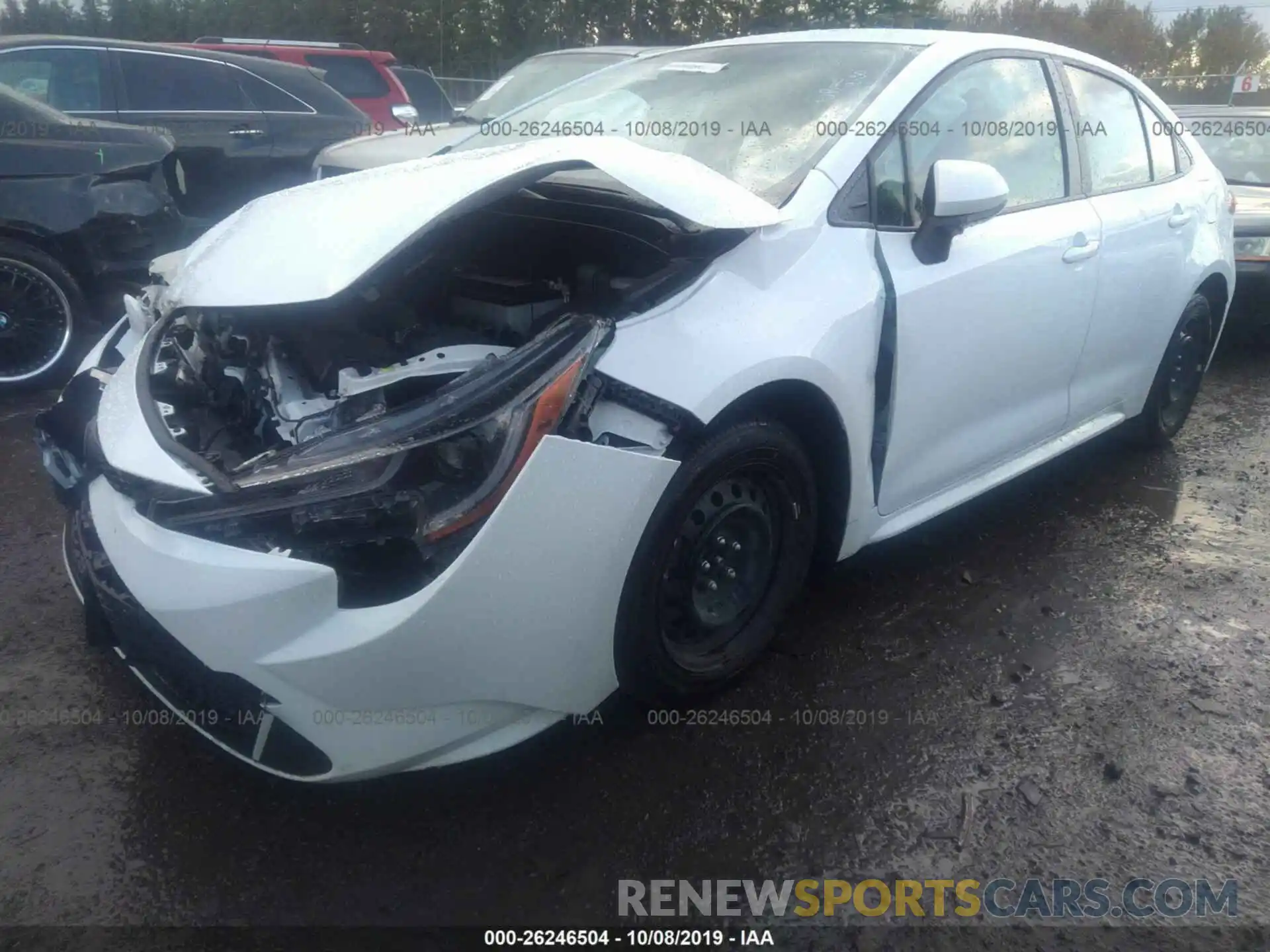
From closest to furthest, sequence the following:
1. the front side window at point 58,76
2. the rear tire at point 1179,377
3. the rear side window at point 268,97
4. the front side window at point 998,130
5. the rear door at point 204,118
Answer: the front side window at point 998,130, the rear tire at point 1179,377, the front side window at point 58,76, the rear door at point 204,118, the rear side window at point 268,97

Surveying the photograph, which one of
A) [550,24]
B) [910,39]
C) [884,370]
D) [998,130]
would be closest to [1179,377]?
[998,130]

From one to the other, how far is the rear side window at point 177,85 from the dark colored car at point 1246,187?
19.8 ft

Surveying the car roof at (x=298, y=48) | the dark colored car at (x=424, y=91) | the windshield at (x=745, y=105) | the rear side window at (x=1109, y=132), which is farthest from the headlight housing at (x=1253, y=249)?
the dark colored car at (x=424, y=91)

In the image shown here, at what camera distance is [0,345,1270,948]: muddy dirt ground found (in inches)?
80.2

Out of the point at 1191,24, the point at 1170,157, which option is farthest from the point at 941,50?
the point at 1191,24

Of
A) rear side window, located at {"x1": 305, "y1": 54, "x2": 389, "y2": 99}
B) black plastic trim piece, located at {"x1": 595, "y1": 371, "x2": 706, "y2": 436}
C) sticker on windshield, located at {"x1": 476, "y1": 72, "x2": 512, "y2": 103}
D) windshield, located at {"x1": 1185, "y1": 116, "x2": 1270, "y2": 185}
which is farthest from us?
rear side window, located at {"x1": 305, "y1": 54, "x2": 389, "y2": 99}

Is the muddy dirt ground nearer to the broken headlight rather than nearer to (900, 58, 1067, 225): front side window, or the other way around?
the broken headlight

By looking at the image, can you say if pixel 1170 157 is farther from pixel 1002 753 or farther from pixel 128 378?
pixel 128 378

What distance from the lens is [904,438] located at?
2.81 metres

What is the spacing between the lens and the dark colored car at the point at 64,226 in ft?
15.7

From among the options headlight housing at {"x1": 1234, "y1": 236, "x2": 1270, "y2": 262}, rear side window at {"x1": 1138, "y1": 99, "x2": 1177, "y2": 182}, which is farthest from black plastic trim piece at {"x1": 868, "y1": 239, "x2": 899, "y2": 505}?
headlight housing at {"x1": 1234, "y1": 236, "x2": 1270, "y2": 262}

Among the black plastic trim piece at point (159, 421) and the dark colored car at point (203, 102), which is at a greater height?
the dark colored car at point (203, 102)

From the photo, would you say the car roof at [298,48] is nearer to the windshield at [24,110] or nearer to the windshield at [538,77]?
the windshield at [538,77]

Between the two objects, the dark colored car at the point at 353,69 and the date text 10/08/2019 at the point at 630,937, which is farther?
the dark colored car at the point at 353,69
